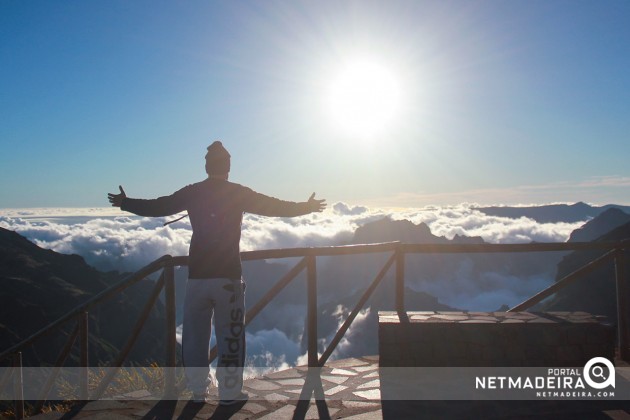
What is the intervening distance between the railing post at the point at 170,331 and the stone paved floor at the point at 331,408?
203 mm

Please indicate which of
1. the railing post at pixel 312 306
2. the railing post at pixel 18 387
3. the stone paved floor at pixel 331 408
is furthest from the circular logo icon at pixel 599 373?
the railing post at pixel 18 387

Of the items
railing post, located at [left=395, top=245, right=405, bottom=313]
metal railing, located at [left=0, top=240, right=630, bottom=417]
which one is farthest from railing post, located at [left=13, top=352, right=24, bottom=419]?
railing post, located at [left=395, top=245, right=405, bottom=313]

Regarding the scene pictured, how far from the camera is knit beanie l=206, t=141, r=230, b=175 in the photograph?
450 centimetres

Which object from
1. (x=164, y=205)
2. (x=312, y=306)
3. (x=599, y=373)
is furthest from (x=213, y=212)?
(x=599, y=373)

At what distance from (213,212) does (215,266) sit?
1.54 feet

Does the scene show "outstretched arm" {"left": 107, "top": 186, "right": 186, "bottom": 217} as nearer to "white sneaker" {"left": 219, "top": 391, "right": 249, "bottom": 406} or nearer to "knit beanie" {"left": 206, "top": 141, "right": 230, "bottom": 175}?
"knit beanie" {"left": 206, "top": 141, "right": 230, "bottom": 175}

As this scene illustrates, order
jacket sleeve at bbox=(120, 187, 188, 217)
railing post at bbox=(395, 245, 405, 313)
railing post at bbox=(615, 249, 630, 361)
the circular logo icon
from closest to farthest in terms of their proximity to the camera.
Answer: jacket sleeve at bbox=(120, 187, 188, 217)
the circular logo icon
railing post at bbox=(615, 249, 630, 361)
railing post at bbox=(395, 245, 405, 313)

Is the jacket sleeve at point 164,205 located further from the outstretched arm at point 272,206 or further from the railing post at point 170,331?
the railing post at point 170,331

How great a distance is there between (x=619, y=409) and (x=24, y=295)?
134m

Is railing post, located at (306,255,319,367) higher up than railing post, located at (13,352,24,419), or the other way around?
railing post, located at (306,255,319,367)

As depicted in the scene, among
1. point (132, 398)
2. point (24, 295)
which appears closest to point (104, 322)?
point (24, 295)

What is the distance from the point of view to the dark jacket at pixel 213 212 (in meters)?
4.41

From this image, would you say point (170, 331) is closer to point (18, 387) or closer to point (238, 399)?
point (238, 399)

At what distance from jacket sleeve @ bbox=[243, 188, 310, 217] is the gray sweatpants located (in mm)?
658
